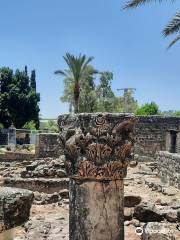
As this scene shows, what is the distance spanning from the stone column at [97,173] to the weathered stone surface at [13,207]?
0.61m

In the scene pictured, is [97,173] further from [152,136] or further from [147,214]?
[152,136]

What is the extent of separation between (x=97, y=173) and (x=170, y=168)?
10450 millimetres

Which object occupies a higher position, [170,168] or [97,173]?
[97,173]

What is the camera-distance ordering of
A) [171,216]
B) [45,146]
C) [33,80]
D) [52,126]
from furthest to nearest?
[33,80] → [52,126] → [45,146] → [171,216]

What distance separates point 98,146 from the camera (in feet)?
16.2

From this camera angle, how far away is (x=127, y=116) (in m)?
5.04

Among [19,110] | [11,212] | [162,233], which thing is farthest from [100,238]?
[19,110]

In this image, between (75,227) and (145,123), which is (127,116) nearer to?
(75,227)

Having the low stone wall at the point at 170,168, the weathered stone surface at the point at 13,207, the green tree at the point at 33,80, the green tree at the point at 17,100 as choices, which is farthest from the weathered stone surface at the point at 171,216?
the green tree at the point at 33,80

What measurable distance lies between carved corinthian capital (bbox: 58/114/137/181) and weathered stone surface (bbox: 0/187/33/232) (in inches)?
25.8

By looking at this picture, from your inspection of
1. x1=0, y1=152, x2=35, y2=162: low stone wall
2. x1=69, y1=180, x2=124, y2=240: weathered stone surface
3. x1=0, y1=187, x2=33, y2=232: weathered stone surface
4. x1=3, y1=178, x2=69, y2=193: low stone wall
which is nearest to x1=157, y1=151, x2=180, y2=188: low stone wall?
x1=3, y1=178, x2=69, y2=193: low stone wall

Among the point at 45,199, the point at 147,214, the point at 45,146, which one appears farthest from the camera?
the point at 45,146

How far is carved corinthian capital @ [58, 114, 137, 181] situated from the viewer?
4.93m

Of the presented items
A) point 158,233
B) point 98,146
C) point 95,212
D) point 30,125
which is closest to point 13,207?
point 95,212
